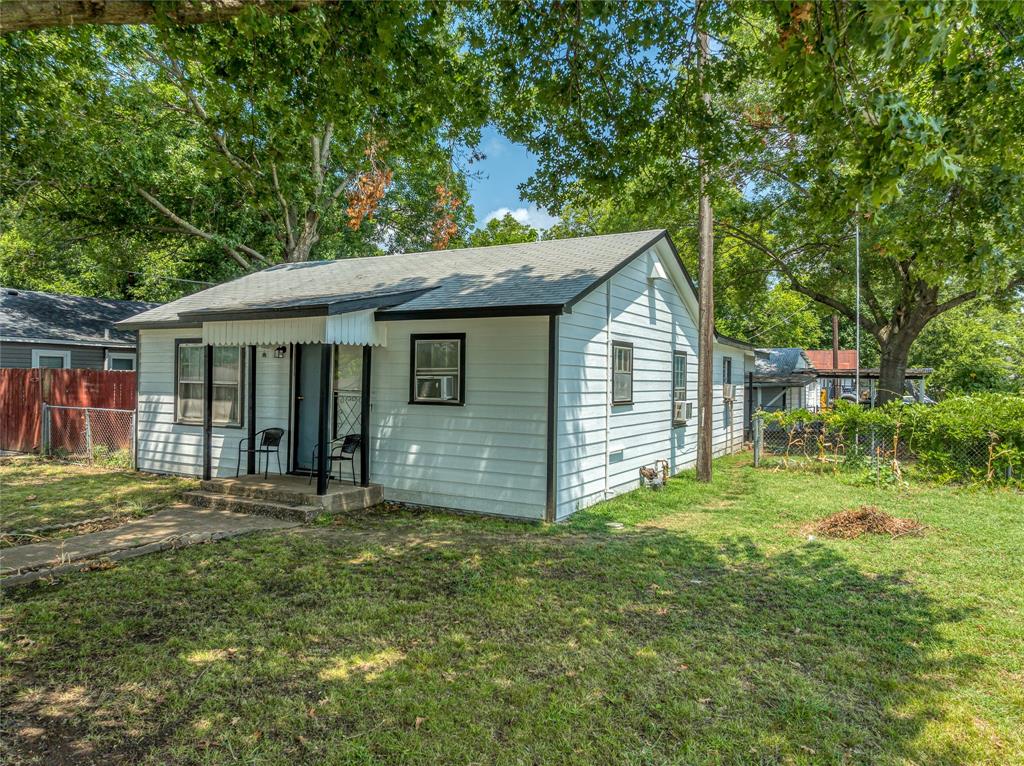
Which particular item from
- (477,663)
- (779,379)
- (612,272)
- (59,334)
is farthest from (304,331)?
(779,379)

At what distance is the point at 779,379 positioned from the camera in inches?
789

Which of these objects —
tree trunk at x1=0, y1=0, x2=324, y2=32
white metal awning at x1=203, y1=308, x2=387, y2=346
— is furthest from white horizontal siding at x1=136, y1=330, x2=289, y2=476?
tree trunk at x1=0, y1=0, x2=324, y2=32

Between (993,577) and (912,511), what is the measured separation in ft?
9.54

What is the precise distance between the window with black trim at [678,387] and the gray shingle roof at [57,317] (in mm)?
15908

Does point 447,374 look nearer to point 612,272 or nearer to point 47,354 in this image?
point 612,272

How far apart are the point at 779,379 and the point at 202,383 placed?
694 inches

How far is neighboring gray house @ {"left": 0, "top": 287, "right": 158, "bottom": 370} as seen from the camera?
16328 mm

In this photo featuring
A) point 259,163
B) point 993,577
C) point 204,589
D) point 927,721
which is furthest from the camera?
point 259,163

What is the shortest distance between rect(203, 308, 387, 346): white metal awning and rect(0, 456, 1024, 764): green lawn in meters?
2.58

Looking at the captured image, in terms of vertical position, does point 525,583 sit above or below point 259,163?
below

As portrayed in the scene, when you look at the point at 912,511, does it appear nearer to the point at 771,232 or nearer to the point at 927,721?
the point at 927,721

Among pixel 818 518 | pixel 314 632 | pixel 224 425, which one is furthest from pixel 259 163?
pixel 818 518

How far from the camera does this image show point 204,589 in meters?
5.05

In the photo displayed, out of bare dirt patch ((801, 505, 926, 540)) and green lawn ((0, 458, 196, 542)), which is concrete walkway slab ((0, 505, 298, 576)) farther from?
bare dirt patch ((801, 505, 926, 540))
